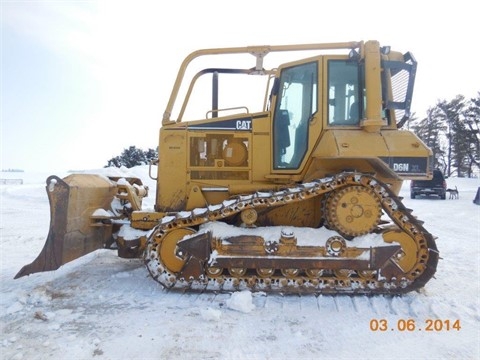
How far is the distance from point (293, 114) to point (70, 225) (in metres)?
3.57

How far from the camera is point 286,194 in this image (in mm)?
4609

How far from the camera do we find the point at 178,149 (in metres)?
5.57

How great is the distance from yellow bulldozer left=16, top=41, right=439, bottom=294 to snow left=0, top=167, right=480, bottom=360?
1.04 ft

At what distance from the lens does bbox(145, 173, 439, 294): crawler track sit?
14.7 feet

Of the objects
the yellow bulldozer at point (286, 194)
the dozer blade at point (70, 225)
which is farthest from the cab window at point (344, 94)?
the dozer blade at point (70, 225)

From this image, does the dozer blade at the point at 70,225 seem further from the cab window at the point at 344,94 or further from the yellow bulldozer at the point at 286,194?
the cab window at the point at 344,94

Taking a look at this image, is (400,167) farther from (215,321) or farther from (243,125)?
(215,321)

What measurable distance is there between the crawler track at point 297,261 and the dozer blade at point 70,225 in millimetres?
1172

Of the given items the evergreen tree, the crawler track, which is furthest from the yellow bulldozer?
the evergreen tree

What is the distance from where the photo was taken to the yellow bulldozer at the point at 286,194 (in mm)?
4535

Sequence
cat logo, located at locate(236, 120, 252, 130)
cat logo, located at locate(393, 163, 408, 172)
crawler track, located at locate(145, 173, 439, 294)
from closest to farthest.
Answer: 1. crawler track, located at locate(145, 173, 439, 294)
2. cat logo, located at locate(393, 163, 408, 172)
3. cat logo, located at locate(236, 120, 252, 130)

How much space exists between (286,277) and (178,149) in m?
2.55

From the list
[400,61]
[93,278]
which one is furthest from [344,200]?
[93,278]

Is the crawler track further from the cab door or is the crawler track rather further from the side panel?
the side panel
